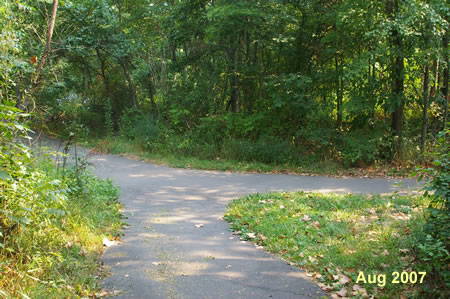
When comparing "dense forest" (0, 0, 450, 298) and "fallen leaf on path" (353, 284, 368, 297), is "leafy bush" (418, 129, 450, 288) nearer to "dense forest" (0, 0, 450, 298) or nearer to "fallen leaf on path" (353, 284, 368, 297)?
"dense forest" (0, 0, 450, 298)

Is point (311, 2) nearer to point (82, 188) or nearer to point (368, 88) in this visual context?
point (368, 88)

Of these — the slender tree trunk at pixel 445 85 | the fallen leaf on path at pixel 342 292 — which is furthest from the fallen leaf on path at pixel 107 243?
the slender tree trunk at pixel 445 85

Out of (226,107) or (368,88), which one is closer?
(368,88)

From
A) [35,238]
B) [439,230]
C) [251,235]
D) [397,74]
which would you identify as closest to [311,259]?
[251,235]

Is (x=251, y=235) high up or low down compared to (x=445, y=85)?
down

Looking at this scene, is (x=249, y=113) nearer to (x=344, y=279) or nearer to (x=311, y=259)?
(x=311, y=259)

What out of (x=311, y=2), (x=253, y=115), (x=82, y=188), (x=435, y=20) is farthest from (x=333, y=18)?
(x=82, y=188)

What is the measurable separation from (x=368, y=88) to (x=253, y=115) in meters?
4.62

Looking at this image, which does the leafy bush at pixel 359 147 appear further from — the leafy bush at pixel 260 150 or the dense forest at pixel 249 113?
the leafy bush at pixel 260 150

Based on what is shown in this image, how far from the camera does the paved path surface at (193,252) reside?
4250 mm

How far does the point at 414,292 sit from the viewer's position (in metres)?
3.92

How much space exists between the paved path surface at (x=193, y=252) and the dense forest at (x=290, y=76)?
3707mm
